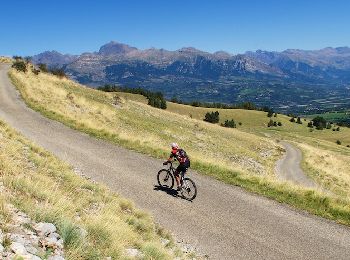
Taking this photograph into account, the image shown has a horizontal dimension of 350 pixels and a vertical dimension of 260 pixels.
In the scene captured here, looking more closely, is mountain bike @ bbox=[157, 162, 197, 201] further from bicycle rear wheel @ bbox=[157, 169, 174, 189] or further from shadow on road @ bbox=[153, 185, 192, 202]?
shadow on road @ bbox=[153, 185, 192, 202]

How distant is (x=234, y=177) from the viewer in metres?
23.5

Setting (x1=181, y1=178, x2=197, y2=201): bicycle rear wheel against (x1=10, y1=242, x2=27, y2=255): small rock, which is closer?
(x1=10, y1=242, x2=27, y2=255): small rock

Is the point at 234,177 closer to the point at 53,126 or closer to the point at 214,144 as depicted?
the point at 53,126

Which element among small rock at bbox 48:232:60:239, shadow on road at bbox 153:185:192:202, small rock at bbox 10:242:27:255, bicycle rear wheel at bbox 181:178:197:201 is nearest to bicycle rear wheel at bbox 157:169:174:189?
shadow on road at bbox 153:185:192:202

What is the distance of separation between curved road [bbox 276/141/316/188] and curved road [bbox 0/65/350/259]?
32869 mm

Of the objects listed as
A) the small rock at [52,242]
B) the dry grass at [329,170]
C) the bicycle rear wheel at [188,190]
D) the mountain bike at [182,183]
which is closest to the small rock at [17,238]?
the small rock at [52,242]

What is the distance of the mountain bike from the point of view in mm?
19344

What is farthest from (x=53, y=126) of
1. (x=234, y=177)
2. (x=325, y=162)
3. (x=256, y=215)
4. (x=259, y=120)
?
(x=259, y=120)

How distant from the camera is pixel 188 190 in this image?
1936 centimetres

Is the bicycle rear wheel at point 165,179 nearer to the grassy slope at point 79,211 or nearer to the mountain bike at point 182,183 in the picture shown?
the mountain bike at point 182,183

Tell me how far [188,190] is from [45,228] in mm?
10987

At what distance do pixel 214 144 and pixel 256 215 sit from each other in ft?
122

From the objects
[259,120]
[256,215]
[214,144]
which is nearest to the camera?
[256,215]

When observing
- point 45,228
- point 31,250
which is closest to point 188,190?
point 45,228
